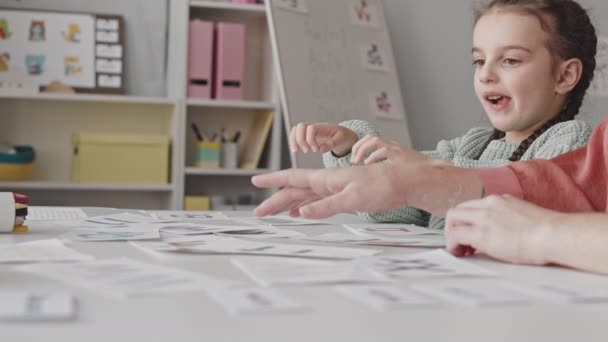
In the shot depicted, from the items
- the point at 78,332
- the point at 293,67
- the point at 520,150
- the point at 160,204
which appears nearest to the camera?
the point at 78,332

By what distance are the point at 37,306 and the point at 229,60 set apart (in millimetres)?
3019

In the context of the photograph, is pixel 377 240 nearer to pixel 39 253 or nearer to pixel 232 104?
pixel 39 253

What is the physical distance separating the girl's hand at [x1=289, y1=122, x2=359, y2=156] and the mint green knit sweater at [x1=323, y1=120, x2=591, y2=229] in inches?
1.7

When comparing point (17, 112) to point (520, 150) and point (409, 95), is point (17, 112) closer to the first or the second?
point (409, 95)

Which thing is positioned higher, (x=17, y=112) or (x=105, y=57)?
(x=105, y=57)

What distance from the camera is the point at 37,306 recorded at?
22.7 inches

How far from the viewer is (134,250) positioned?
0.93 metres

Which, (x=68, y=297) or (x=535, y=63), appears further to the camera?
(x=535, y=63)

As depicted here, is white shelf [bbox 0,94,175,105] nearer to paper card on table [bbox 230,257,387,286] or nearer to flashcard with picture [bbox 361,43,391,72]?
flashcard with picture [bbox 361,43,391,72]

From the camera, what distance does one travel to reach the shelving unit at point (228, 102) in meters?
3.54

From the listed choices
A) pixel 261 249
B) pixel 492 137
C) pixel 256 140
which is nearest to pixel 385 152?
pixel 261 249

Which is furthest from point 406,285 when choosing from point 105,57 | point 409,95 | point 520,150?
point 409,95

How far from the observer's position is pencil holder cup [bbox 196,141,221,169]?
3615mm

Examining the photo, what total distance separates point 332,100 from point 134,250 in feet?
8.89
